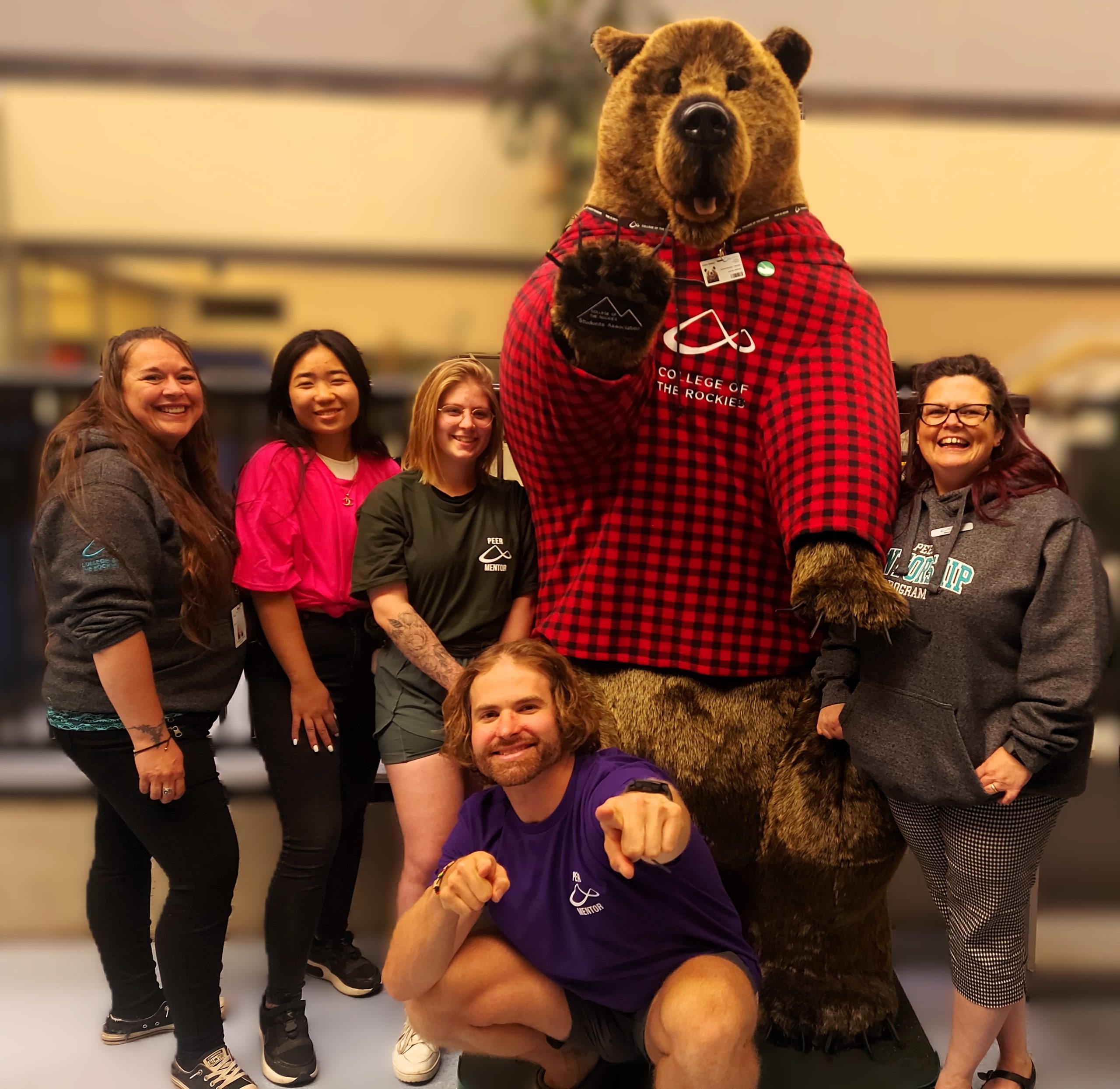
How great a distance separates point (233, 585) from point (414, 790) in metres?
0.47

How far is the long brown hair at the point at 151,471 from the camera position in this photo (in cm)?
148

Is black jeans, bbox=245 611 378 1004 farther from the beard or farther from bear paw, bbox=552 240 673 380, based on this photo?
bear paw, bbox=552 240 673 380

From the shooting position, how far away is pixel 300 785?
1656 millimetres

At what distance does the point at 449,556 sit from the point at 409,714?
0.91 ft

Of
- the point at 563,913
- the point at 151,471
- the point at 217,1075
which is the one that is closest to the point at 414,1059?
the point at 217,1075

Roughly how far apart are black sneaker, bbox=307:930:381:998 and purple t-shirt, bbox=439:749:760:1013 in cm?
76

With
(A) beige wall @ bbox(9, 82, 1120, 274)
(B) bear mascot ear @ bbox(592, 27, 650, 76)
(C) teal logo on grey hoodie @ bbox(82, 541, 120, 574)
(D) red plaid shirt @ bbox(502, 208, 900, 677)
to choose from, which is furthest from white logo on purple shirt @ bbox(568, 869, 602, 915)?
(A) beige wall @ bbox(9, 82, 1120, 274)

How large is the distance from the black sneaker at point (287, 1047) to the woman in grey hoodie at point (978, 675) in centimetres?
108

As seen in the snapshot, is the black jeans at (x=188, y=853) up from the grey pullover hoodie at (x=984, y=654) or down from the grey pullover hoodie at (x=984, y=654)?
down

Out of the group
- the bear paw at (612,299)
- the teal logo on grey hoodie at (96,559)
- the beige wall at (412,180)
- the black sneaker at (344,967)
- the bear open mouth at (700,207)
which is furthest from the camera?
the beige wall at (412,180)

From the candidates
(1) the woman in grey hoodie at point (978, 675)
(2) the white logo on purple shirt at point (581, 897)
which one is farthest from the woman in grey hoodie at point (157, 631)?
(1) the woman in grey hoodie at point (978, 675)

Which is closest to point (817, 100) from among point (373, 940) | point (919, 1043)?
point (919, 1043)

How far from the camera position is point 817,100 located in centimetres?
237

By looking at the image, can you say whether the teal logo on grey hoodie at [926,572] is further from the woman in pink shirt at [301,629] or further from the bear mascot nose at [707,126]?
the woman in pink shirt at [301,629]
